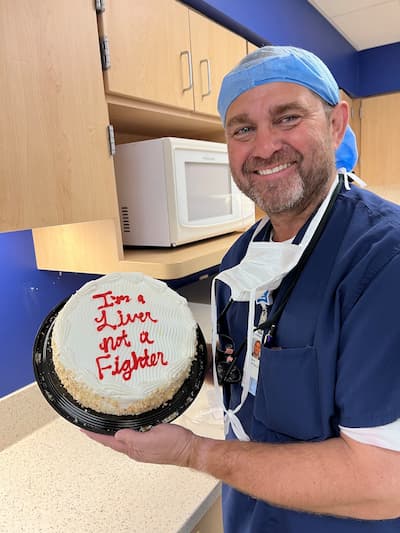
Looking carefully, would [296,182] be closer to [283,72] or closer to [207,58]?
[283,72]

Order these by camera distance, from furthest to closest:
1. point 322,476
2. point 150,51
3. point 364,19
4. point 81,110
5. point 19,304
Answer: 1. point 364,19
2. point 19,304
3. point 150,51
4. point 81,110
5. point 322,476

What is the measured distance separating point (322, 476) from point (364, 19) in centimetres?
277

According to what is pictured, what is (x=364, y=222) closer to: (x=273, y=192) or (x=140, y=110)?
(x=273, y=192)

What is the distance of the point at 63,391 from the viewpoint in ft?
2.27

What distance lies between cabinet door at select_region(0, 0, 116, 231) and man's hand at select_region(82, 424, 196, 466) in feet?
1.50

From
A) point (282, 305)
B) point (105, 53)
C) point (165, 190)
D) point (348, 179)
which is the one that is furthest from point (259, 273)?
point (105, 53)

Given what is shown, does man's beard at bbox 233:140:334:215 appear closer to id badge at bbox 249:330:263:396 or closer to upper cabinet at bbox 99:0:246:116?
id badge at bbox 249:330:263:396

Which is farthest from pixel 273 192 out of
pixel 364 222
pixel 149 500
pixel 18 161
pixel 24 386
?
pixel 24 386

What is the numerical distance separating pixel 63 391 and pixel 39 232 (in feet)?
2.12

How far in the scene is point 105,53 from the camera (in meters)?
0.94

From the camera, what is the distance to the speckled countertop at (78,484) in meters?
0.83

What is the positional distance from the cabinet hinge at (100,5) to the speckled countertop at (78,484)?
3.34ft

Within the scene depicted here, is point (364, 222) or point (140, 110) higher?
point (140, 110)

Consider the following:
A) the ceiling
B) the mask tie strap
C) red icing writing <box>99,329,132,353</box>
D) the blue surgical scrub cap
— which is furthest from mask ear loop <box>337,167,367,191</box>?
the ceiling
